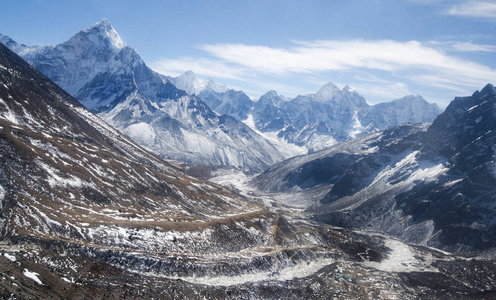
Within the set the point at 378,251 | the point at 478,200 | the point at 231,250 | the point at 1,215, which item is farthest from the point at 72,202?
the point at 478,200

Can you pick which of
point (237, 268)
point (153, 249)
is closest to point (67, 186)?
point (153, 249)

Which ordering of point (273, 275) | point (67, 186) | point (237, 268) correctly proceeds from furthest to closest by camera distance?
point (67, 186) < point (273, 275) < point (237, 268)

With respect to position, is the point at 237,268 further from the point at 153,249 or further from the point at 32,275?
the point at 32,275

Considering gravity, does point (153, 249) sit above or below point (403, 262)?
above

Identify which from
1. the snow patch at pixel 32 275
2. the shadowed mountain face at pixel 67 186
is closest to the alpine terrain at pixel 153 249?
the snow patch at pixel 32 275

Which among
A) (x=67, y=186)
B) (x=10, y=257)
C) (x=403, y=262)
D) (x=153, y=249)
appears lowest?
(x=403, y=262)

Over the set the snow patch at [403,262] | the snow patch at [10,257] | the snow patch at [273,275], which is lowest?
the snow patch at [403,262]

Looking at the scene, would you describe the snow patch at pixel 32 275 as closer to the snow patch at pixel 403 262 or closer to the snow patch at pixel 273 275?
the snow patch at pixel 273 275

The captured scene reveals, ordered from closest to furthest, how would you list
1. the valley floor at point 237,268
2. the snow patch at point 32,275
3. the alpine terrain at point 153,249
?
1. the snow patch at point 32,275
2. the valley floor at point 237,268
3. the alpine terrain at point 153,249

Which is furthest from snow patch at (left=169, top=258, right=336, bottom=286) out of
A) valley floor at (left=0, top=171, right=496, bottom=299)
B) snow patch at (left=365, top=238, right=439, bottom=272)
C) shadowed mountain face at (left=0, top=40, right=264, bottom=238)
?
shadowed mountain face at (left=0, top=40, right=264, bottom=238)

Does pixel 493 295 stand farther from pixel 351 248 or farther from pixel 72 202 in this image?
pixel 72 202
